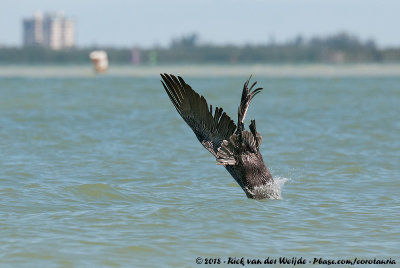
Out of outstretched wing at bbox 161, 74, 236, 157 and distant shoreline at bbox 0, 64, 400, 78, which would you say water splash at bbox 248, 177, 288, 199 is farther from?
distant shoreline at bbox 0, 64, 400, 78

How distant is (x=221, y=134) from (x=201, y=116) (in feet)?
1.16

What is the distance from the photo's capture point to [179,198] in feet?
39.9

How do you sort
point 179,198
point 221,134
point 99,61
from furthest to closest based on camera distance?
point 99,61 → point 179,198 → point 221,134

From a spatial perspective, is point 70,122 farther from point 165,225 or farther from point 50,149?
point 165,225

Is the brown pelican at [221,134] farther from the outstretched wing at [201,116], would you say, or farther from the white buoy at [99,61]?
the white buoy at [99,61]

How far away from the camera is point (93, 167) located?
51.1ft

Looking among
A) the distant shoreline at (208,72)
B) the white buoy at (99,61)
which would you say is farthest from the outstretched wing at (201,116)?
the white buoy at (99,61)

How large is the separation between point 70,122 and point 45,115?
3104 mm

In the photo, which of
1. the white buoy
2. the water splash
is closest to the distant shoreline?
the white buoy

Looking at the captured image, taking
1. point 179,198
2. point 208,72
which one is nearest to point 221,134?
point 179,198

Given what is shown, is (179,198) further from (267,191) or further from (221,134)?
(221,134)

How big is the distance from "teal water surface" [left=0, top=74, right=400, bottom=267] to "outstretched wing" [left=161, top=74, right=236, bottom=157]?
0.99 meters

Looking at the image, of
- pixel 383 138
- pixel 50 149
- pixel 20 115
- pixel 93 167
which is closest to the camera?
pixel 93 167

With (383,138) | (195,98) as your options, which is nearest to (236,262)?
(195,98)
